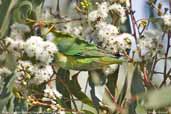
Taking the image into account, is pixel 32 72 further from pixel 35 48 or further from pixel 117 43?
pixel 117 43

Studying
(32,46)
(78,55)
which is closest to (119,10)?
(78,55)

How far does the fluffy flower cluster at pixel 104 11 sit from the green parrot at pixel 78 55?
68mm

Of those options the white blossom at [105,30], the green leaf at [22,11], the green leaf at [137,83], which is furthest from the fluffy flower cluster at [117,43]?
the green leaf at [22,11]

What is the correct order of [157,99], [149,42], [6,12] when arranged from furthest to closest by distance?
[6,12] < [149,42] < [157,99]

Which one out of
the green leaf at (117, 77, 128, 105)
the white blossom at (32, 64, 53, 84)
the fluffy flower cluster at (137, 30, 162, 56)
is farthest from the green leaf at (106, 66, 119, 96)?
the white blossom at (32, 64, 53, 84)

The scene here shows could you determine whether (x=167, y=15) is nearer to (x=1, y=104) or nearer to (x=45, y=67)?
(x=45, y=67)

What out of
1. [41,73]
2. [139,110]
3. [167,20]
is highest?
[167,20]

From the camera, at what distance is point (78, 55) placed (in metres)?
1.10

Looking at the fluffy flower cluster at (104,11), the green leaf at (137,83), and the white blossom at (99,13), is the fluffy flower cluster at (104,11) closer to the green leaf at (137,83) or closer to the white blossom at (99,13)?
the white blossom at (99,13)

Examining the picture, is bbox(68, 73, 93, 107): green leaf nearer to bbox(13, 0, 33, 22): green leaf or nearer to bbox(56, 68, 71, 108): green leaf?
bbox(56, 68, 71, 108): green leaf

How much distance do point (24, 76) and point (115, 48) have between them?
231 mm

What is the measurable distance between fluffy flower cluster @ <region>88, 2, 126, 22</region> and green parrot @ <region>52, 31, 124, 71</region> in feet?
0.22

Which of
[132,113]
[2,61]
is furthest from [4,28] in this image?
[132,113]

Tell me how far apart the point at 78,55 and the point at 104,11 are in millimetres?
128
